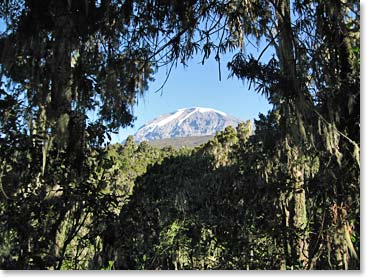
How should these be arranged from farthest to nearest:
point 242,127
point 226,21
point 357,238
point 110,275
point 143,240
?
point 242,127
point 226,21
point 143,240
point 357,238
point 110,275

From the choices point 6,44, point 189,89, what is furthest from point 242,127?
point 6,44

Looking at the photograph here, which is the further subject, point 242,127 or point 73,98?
point 242,127

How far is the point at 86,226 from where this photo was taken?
66.9 inches

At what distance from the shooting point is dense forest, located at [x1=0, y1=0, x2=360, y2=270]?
1.57 metres

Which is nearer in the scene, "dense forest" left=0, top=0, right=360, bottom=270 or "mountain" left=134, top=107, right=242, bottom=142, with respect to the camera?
"dense forest" left=0, top=0, right=360, bottom=270

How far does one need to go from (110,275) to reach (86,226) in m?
0.33

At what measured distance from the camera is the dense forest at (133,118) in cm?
157

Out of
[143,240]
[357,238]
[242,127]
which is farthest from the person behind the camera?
[242,127]

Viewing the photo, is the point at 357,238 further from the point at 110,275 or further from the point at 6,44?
the point at 6,44

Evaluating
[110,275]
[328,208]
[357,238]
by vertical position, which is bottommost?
[110,275]

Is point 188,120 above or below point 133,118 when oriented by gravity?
above

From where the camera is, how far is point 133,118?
181 centimetres

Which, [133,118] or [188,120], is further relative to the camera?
[188,120]

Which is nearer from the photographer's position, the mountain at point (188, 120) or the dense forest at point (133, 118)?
the dense forest at point (133, 118)
